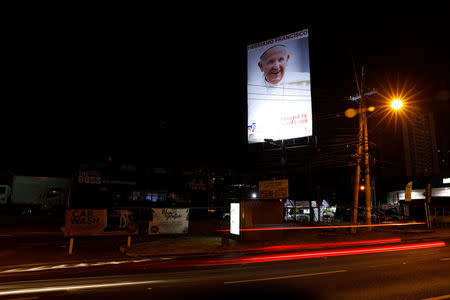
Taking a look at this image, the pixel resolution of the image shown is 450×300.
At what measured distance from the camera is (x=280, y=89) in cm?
2766

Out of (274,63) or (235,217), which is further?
(274,63)

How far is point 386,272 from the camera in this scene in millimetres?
9102

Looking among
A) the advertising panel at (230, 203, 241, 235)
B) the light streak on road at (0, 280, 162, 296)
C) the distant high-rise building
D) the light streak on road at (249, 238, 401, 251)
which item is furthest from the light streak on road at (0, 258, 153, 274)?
the distant high-rise building

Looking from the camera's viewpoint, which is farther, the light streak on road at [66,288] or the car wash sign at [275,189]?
the car wash sign at [275,189]

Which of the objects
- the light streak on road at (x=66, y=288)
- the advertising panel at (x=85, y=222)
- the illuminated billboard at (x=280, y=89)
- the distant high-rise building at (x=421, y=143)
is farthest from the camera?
the distant high-rise building at (x=421, y=143)

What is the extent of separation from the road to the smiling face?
19.5 meters

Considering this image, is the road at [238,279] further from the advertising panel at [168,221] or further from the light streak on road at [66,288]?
the advertising panel at [168,221]

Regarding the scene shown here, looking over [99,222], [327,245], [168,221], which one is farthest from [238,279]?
[327,245]

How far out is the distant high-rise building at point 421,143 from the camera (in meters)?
106

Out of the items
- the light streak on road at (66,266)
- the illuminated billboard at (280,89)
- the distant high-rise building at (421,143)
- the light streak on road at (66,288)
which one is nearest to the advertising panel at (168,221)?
the light streak on road at (66,266)

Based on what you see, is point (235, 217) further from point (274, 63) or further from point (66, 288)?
point (274, 63)

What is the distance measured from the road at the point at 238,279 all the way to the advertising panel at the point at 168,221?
462 cm

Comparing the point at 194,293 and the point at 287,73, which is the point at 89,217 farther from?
the point at 287,73

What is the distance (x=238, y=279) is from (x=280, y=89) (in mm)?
21693
